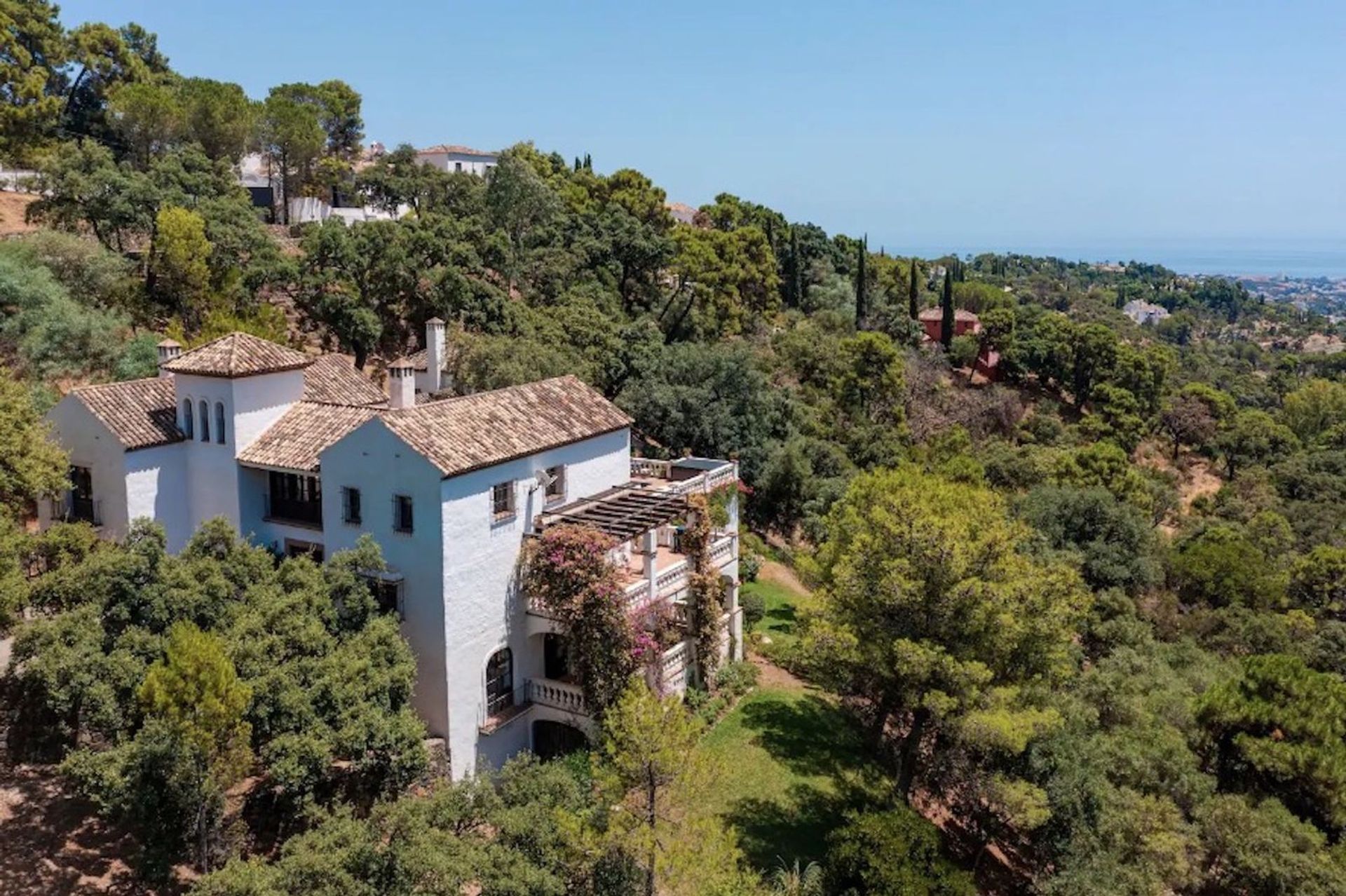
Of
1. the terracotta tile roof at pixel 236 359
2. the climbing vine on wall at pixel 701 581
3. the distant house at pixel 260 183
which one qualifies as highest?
the distant house at pixel 260 183

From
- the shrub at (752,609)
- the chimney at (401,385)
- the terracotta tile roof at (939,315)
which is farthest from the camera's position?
the terracotta tile roof at (939,315)

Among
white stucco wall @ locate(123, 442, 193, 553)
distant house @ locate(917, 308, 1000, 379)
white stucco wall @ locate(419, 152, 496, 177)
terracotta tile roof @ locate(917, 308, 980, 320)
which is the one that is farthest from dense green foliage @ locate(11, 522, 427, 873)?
white stucco wall @ locate(419, 152, 496, 177)

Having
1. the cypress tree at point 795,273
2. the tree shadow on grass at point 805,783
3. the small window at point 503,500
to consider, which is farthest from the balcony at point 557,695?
the cypress tree at point 795,273

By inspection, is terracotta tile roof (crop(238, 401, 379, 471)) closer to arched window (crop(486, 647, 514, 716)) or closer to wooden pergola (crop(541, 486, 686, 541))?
wooden pergola (crop(541, 486, 686, 541))

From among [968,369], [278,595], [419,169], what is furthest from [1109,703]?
[419,169]

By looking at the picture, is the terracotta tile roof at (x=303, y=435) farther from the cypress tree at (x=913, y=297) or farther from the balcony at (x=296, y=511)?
the cypress tree at (x=913, y=297)

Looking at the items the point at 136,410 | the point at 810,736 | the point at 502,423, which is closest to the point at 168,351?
the point at 136,410
